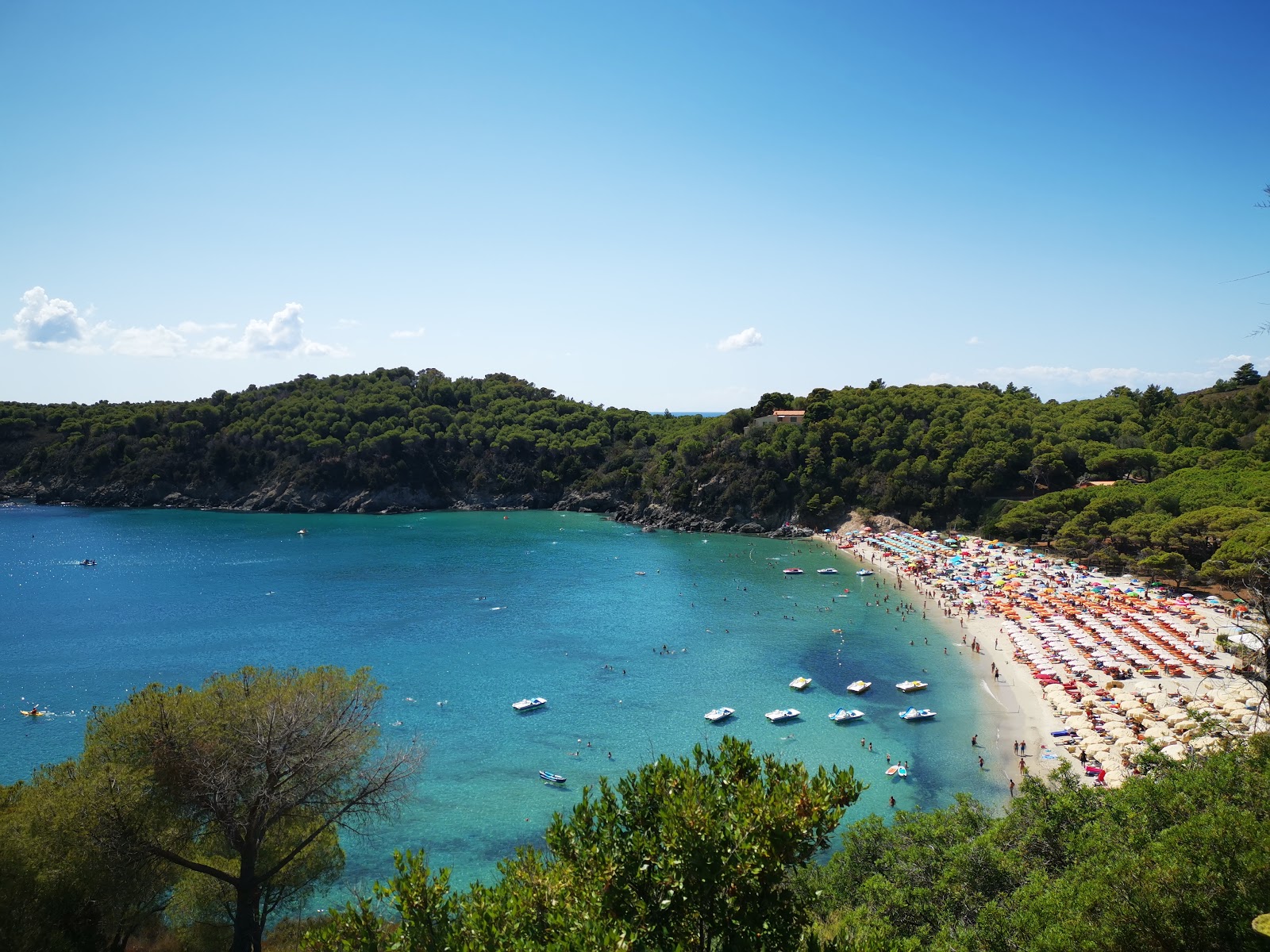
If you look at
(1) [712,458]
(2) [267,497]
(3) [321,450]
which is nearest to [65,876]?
(1) [712,458]

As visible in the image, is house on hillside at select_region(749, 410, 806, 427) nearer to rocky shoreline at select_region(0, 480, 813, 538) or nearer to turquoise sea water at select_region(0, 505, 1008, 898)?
turquoise sea water at select_region(0, 505, 1008, 898)

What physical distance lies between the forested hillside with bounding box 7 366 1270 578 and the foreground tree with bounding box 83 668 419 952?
47469 millimetres

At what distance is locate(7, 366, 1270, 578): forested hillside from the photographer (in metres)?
56.7

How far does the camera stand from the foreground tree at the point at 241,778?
14.0m

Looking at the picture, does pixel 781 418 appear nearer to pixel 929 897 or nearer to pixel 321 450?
pixel 321 450

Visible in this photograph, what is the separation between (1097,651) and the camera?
35844 millimetres

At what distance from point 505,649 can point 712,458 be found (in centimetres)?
5008

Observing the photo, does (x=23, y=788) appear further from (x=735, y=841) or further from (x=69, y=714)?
(x=69, y=714)

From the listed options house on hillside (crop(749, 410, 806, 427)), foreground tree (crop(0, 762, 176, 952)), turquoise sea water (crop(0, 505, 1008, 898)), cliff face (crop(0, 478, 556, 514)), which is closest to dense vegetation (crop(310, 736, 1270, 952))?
foreground tree (crop(0, 762, 176, 952))

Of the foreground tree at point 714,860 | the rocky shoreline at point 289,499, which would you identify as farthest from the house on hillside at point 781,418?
the foreground tree at point 714,860

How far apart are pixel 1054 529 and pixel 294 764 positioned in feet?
201

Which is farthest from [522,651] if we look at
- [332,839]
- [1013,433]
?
[1013,433]

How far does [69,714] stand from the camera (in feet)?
108

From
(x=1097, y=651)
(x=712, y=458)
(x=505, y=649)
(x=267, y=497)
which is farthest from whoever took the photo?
(x=267, y=497)
